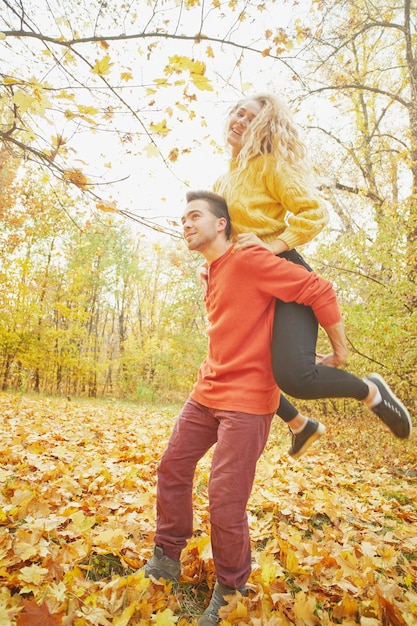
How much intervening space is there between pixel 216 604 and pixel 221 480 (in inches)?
20.7

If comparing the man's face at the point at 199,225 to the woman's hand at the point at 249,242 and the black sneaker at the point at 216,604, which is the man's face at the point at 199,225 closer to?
the woman's hand at the point at 249,242

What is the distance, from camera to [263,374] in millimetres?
1720

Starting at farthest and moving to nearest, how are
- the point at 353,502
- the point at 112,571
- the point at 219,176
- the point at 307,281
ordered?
the point at 353,502 < the point at 219,176 < the point at 112,571 < the point at 307,281

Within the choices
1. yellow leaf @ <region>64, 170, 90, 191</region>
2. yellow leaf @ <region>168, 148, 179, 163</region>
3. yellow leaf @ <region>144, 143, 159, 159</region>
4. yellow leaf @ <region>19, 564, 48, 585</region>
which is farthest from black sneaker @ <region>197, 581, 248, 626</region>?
yellow leaf @ <region>168, 148, 179, 163</region>

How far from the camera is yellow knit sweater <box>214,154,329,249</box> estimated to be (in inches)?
70.0

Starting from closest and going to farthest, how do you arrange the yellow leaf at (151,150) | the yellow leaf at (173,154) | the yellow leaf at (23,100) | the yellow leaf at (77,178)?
the yellow leaf at (23,100)
the yellow leaf at (77,178)
the yellow leaf at (151,150)
the yellow leaf at (173,154)

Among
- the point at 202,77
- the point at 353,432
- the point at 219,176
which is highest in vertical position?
the point at 202,77

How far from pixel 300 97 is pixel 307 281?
7125mm

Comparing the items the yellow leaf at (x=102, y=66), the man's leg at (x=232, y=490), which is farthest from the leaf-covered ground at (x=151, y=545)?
the yellow leaf at (x=102, y=66)

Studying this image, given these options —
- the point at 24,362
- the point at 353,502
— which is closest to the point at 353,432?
the point at 353,502

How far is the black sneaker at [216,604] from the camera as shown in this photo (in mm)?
1601

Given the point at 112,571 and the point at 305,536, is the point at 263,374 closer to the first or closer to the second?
the point at 112,571

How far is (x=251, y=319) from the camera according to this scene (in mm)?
1763

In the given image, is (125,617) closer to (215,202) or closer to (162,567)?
(162,567)
